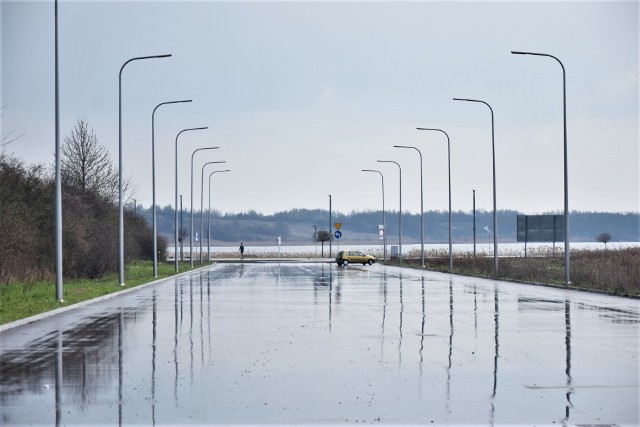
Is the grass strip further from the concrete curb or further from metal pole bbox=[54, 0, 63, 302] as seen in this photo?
metal pole bbox=[54, 0, 63, 302]

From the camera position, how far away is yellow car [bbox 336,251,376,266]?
78519mm

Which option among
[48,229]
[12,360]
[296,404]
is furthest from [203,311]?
Result: [48,229]

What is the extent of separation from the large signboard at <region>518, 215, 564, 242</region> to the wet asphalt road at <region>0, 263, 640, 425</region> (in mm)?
37610

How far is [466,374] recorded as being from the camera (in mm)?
13023

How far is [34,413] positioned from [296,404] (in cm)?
287

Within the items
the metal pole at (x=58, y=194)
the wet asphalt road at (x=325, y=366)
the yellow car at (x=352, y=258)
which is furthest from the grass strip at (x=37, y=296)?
the yellow car at (x=352, y=258)

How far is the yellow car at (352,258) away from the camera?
258 ft

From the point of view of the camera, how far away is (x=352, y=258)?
79.9 m

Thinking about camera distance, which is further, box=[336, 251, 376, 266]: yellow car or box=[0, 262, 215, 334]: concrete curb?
box=[336, 251, 376, 266]: yellow car

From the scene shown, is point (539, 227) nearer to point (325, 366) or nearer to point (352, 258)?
point (352, 258)

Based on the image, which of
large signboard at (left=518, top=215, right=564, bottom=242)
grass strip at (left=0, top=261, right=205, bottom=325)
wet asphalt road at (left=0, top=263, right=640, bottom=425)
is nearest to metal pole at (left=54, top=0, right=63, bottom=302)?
grass strip at (left=0, top=261, right=205, bottom=325)

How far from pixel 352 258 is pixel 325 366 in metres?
66.1

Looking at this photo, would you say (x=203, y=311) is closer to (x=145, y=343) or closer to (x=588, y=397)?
(x=145, y=343)

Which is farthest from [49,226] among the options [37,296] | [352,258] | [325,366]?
[352,258]
